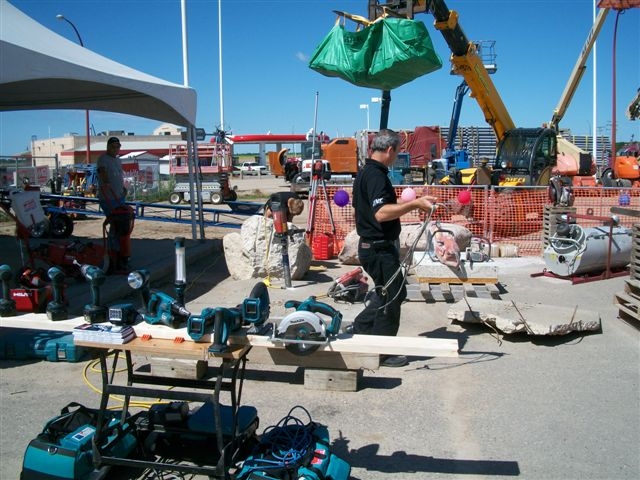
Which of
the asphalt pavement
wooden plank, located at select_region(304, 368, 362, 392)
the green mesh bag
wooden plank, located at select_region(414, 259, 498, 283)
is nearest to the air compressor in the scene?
wooden plank, located at select_region(414, 259, 498, 283)

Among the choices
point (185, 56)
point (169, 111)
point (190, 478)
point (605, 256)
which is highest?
point (185, 56)

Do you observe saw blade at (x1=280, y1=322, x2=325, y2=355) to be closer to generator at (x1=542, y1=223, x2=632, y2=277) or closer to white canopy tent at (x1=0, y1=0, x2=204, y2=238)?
white canopy tent at (x1=0, y1=0, x2=204, y2=238)

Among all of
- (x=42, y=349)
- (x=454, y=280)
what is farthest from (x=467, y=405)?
(x=42, y=349)

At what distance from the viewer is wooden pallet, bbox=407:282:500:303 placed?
727 centimetres

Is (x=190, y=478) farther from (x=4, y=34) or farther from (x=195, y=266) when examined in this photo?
(x=195, y=266)

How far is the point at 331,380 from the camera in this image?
15.1ft

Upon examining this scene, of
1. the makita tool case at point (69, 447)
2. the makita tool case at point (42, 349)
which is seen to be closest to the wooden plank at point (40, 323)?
the makita tool case at point (69, 447)

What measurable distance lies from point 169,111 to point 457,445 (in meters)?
7.72

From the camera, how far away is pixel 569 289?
8.05 m

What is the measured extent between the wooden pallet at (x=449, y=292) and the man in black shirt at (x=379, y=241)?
9.10 feet

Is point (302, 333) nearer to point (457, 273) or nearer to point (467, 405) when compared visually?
point (467, 405)

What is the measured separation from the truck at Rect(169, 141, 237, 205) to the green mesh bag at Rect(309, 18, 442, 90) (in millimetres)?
15516

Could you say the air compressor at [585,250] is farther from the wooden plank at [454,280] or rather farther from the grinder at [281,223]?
the grinder at [281,223]

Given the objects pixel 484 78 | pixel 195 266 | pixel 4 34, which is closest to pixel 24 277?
pixel 4 34
